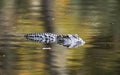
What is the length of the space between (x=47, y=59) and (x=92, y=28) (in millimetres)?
355

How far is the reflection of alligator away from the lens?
203 cm

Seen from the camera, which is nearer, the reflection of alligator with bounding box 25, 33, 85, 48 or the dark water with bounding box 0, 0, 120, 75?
the dark water with bounding box 0, 0, 120, 75

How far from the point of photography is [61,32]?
2.14 metres

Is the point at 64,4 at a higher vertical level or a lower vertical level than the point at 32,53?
higher

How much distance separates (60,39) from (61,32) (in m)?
0.09

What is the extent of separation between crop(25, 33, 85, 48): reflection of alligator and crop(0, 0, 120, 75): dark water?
32 mm

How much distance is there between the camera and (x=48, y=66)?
192 centimetres

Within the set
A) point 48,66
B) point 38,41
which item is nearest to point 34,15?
point 38,41

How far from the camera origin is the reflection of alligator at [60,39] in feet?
6.67

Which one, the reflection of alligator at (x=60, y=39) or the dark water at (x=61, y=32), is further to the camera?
Answer: the reflection of alligator at (x=60, y=39)

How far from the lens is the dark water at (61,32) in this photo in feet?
6.29

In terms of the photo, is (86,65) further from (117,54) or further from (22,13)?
(22,13)

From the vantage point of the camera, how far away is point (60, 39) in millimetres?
2057

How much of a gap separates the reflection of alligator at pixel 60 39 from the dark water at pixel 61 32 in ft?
0.11
